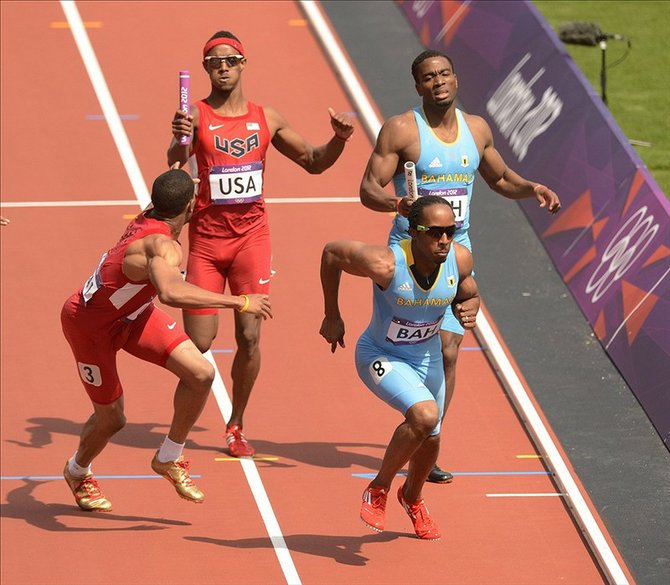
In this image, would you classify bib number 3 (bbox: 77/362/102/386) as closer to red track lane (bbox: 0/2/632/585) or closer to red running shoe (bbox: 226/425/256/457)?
red track lane (bbox: 0/2/632/585)

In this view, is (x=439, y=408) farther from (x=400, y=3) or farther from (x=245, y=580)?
(x=400, y=3)

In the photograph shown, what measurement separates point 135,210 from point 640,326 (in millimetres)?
5413

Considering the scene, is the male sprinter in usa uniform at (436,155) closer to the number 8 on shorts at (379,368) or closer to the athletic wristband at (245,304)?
the number 8 on shorts at (379,368)

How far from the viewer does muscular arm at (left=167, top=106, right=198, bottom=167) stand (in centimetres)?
1104

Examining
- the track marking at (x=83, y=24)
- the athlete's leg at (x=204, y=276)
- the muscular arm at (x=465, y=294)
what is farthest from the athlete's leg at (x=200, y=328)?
the track marking at (x=83, y=24)

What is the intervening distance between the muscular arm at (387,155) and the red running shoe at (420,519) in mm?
2003

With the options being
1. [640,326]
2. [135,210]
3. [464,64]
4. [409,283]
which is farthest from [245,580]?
[464,64]

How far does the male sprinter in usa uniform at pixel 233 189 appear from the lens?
38.0 ft

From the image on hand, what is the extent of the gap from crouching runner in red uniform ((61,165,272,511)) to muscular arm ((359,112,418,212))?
1341mm

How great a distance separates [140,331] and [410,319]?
1.80 m

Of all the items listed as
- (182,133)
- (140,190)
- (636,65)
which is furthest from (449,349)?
(636,65)

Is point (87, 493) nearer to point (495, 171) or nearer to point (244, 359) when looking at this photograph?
point (244, 359)

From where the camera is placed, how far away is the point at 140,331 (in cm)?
1059

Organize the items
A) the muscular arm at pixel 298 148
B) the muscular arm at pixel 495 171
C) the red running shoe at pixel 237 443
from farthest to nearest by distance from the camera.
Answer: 1. the red running shoe at pixel 237 443
2. the muscular arm at pixel 298 148
3. the muscular arm at pixel 495 171
